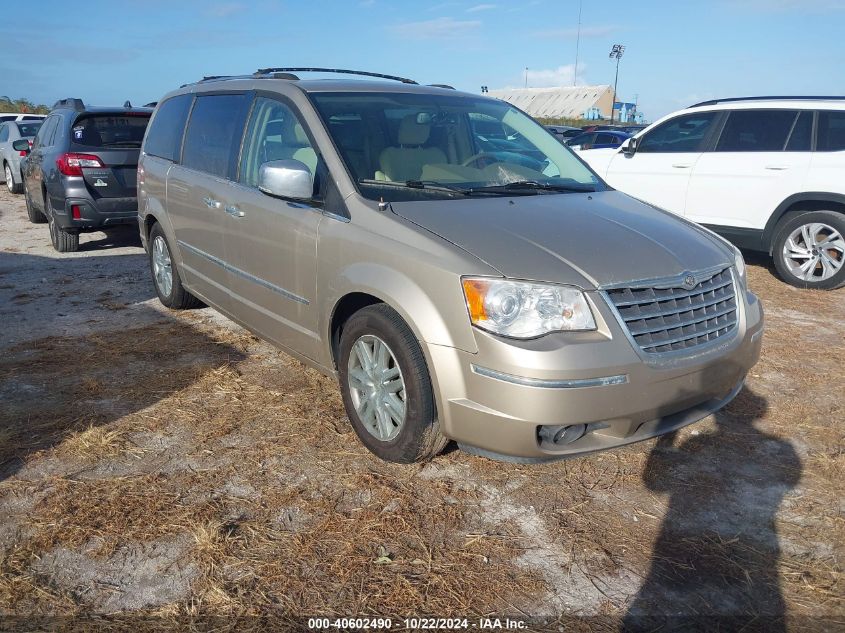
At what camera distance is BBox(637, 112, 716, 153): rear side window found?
26.3 feet

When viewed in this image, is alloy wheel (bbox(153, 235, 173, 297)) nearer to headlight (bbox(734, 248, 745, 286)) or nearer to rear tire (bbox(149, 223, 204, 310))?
rear tire (bbox(149, 223, 204, 310))

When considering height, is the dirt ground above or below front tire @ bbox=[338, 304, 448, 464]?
below

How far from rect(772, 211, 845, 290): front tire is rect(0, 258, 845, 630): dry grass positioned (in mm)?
3253

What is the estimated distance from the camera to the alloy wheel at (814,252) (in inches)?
279

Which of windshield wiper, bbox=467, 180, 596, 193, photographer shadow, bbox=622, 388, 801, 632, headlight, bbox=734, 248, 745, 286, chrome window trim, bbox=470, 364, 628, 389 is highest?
windshield wiper, bbox=467, 180, 596, 193

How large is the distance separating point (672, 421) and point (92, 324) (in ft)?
15.4

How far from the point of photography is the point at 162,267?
5.99m

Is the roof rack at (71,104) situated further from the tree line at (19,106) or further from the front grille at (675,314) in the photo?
the tree line at (19,106)

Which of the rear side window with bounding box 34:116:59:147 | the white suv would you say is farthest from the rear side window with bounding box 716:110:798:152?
the rear side window with bounding box 34:116:59:147

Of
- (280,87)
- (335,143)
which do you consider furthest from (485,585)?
(280,87)

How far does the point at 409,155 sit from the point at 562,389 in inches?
69.5

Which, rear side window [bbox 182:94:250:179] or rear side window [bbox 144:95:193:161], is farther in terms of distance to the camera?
rear side window [bbox 144:95:193:161]

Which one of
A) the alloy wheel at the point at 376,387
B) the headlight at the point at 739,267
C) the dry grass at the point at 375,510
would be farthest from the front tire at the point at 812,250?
the alloy wheel at the point at 376,387

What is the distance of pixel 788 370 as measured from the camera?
16.0ft
